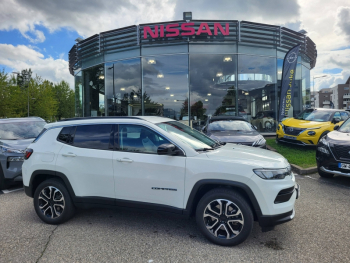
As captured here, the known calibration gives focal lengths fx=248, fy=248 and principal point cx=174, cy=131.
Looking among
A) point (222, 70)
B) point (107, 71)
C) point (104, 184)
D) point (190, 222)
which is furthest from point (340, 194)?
point (107, 71)

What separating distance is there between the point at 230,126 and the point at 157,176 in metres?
5.82

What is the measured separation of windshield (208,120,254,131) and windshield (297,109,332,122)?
2.90 meters

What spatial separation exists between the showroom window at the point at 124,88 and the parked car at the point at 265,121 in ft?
22.5

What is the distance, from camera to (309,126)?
8.91 m

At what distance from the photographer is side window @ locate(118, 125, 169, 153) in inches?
131

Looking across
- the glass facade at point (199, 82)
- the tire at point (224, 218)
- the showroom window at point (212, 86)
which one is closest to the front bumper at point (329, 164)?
the tire at point (224, 218)

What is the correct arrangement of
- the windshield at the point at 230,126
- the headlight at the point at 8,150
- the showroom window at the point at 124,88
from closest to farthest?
the headlight at the point at 8,150
the windshield at the point at 230,126
the showroom window at the point at 124,88

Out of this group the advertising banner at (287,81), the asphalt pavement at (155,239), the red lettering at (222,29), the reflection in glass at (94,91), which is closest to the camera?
the asphalt pavement at (155,239)

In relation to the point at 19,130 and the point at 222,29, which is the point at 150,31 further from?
the point at 19,130

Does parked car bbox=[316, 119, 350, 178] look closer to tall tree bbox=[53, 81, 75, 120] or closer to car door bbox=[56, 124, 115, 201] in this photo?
car door bbox=[56, 124, 115, 201]

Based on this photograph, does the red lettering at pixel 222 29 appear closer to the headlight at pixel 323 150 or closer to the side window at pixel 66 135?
the headlight at pixel 323 150

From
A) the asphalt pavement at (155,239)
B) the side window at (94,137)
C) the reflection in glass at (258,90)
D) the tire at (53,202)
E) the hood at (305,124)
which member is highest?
the reflection in glass at (258,90)

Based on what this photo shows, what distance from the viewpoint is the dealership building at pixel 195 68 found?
1415 cm

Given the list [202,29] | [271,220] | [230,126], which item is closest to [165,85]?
[202,29]
